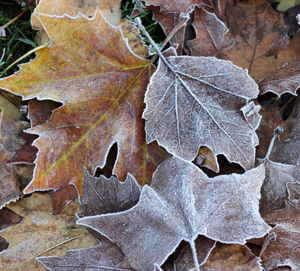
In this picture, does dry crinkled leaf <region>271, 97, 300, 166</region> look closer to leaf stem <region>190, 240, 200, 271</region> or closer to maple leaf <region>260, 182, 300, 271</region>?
maple leaf <region>260, 182, 300, 271</region>

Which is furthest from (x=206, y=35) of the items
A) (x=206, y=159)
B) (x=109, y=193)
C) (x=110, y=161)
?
(x=109, y=193)

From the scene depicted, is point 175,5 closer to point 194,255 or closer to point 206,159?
point 206,159

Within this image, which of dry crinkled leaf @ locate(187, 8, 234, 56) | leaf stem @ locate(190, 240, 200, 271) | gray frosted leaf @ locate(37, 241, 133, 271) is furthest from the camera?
dry crinkled leaf @ locate(187, 8, 234, 56)

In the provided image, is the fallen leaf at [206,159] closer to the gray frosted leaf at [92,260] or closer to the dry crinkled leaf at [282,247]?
the dry crinkled leaf at [282,247]

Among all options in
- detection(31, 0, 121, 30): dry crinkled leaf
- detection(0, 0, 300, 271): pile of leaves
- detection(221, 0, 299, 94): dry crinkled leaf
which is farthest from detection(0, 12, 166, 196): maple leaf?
detection(221, 0, 299, 94): dry crinkled leaf

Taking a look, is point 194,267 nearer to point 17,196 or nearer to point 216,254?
point 216,254

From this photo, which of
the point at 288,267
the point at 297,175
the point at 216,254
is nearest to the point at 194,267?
the point at 216,254

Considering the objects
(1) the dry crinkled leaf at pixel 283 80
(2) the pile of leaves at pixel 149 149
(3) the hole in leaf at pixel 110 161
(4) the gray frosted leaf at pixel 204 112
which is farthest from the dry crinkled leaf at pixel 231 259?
(1) the dry crinkled leaf at pixel 283 80
